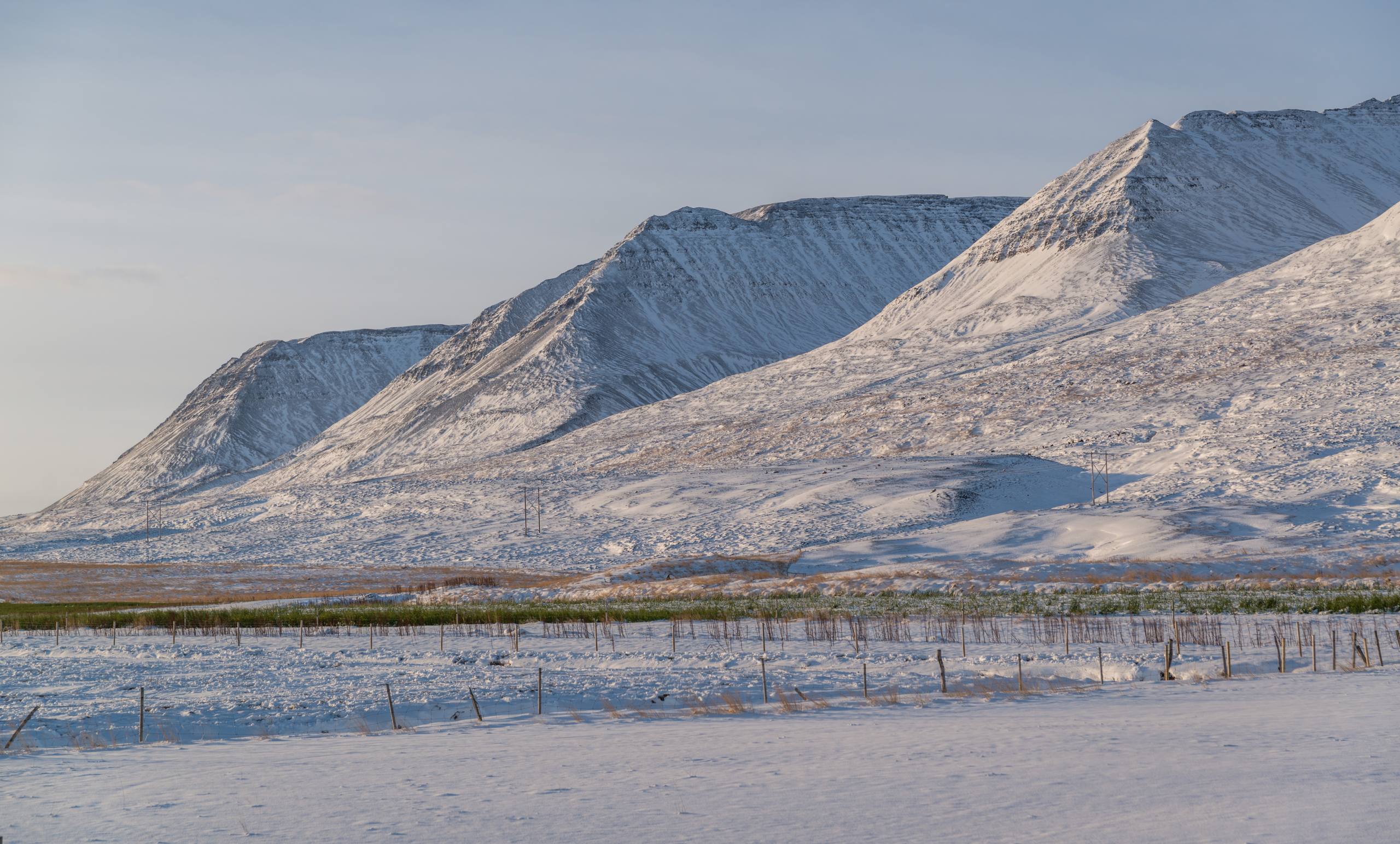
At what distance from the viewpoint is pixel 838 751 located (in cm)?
1633

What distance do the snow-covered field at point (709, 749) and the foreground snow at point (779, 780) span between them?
0.19ft

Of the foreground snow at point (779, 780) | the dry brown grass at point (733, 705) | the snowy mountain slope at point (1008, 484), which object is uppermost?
the snowy mountain slope at point (1008, 484)

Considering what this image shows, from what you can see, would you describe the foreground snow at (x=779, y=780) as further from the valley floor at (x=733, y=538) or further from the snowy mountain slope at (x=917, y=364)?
the snowy mountain slope at (x=917, y=364)

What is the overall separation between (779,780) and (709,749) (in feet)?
8.91

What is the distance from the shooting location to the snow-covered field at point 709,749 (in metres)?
12.1

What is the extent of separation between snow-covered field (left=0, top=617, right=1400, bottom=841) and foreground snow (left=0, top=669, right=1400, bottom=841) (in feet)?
0.19

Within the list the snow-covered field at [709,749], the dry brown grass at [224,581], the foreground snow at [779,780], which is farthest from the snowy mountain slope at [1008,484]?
the foreground snow at [779,780]

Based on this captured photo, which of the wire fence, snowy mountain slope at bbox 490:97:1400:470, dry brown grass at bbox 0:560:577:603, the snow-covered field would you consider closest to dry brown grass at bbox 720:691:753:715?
the wire fence

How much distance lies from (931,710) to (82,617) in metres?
34.4

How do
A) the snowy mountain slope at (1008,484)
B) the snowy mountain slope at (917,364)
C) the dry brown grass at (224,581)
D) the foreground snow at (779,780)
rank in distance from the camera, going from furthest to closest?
the snowy mountain slope at (917,364), the snowy mountain slope at (1008,484), the dry brown grass at (224,581), the foreground snow at (779,780)

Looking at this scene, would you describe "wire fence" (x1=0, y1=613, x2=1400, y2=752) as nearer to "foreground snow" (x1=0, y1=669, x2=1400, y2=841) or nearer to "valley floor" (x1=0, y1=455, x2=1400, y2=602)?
"foreground snow" (x1=0, y1=669, x2=1400, y2=841)

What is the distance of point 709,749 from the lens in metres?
16.8

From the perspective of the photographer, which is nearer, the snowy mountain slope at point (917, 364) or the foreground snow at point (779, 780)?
the foreground snow at point (779, 780)

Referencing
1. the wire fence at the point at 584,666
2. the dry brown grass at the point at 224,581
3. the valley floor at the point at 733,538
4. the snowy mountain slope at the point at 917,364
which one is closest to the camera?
the wire fence at the point at 584,666
